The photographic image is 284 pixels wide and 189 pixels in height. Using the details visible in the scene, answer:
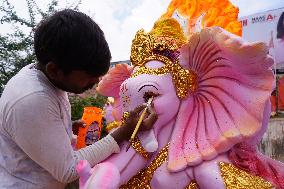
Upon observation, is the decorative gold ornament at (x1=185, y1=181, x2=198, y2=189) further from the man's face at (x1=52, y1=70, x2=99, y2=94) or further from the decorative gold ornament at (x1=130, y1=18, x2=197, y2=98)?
→ the man's face at (x1=52, y1=70, x2=99, y2=94)

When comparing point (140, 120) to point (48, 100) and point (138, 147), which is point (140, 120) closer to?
point (138, 147)

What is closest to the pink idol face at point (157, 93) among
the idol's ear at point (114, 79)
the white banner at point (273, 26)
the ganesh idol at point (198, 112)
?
the ganesh idol at point (198, 112)

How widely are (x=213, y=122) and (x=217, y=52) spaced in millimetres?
273

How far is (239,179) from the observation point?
5.37 ft

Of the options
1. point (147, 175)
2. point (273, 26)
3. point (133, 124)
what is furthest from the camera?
point (273, 26)

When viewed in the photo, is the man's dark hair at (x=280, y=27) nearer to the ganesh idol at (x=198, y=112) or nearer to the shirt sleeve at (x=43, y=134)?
the ganesh idol at (x=198, y=112)

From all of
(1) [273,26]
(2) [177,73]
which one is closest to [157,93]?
(2) [177,73]

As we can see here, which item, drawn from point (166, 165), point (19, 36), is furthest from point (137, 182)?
point (19, 36)

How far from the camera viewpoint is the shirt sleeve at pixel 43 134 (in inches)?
50.4

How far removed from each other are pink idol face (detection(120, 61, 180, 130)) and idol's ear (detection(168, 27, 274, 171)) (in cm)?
6

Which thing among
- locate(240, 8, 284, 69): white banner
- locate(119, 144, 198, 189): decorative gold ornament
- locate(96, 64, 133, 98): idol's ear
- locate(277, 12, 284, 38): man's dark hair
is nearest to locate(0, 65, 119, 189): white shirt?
locate(119, 144, 198, 189): decorative gold ornament

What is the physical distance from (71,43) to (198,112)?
28.4 inches

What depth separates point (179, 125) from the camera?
1790mm

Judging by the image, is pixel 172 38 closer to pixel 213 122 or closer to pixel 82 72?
pixel 213 122
